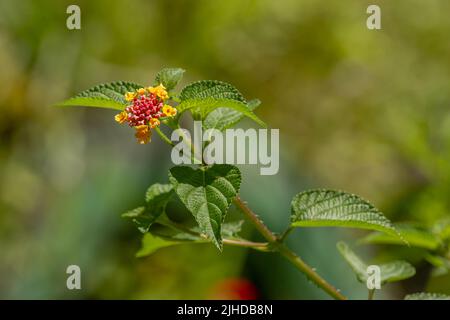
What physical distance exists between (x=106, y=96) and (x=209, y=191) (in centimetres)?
11

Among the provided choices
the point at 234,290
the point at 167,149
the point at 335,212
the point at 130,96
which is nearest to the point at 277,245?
the point at 335,212

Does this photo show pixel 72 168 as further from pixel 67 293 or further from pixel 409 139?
pixel 409 139

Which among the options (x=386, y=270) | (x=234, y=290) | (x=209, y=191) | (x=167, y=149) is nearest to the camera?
(x=209, y=191)

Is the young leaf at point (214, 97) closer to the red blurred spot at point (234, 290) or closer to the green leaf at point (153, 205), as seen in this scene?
the green leaf at point (153, 205)

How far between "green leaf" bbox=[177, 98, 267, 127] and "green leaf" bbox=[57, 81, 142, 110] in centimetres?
5

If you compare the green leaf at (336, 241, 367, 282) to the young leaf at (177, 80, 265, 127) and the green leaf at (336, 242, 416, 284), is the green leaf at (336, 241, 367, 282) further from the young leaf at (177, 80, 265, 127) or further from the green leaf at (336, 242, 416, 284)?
the young leaf at (177, 80, 265, 127)

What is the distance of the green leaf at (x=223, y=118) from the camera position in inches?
20.1

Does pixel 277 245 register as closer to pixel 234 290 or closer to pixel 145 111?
pixel 145 111

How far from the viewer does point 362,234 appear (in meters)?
1.71

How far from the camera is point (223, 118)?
52 centimetres

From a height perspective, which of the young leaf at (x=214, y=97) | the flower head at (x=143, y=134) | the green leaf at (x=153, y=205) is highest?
the young leaf at (x=214, y=97)

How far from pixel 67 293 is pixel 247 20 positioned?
36.0 inches

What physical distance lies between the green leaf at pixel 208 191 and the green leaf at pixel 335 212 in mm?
65

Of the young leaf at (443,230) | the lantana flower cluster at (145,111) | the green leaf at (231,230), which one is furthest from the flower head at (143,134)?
the young leaf at (443,230)
